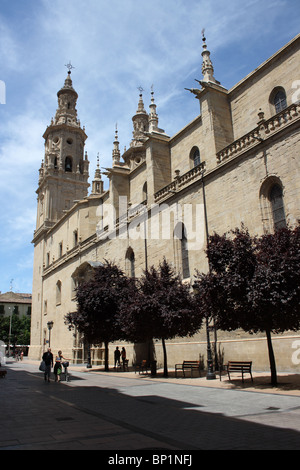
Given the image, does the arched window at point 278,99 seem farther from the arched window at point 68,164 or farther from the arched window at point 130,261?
the arched window at point 68,164

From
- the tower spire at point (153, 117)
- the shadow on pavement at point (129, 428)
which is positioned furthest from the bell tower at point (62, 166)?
the shadow on pavement at point (129, 428)

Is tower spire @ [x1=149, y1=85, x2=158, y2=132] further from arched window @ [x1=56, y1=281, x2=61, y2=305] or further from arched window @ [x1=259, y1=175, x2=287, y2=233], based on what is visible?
arched window @ [x1=56, y1=281, x2=61, y2=305]

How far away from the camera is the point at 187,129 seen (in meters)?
25.2

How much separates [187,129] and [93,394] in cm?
1847

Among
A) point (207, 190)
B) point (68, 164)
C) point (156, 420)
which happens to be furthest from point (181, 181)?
point (68, 164)

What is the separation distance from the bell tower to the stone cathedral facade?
44.8ft

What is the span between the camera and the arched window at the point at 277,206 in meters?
15.9

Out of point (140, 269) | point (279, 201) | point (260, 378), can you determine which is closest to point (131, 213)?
point (140, 269)

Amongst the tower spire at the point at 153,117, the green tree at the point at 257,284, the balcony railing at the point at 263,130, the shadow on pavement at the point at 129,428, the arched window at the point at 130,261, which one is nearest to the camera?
the shadow on pavement at the point at 129,428

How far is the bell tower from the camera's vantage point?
52719 millimetres

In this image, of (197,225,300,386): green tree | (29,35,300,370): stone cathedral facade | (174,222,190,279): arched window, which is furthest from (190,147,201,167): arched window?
(197,225,300,386): green tree

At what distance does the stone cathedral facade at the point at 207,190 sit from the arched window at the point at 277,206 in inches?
1.7

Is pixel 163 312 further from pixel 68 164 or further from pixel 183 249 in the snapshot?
pixel 68 164
